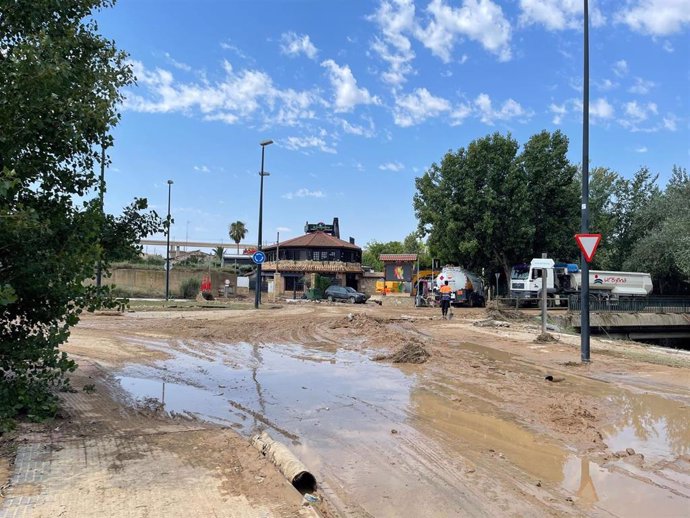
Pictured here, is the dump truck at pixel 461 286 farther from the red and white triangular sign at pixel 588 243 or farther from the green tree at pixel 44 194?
the green tree at pixel 44 194

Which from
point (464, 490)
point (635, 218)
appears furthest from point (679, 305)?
point (464, 490)

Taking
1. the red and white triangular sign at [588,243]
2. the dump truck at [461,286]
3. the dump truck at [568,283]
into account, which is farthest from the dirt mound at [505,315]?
the red and white triangular sign at [588,243]

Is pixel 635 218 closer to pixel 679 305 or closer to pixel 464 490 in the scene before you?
pixel 679 305

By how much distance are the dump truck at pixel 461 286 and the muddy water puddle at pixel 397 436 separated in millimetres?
28398

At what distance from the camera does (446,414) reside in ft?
25.0

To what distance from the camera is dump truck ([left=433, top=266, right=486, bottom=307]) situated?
127ft

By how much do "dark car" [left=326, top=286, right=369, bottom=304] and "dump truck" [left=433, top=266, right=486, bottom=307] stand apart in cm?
721

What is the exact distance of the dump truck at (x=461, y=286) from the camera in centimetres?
3878

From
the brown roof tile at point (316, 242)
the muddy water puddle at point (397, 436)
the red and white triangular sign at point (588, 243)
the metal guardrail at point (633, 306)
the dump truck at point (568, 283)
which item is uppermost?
the brown roof tile at point (316, 242)

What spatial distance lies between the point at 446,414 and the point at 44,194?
20.0ft

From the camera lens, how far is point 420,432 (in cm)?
668

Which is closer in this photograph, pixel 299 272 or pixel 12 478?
pixel 12 478

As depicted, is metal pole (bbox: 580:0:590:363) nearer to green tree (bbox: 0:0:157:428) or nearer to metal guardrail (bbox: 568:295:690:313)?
green tree (bbox: 0:0:157:428)

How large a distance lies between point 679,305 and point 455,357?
27832mm
